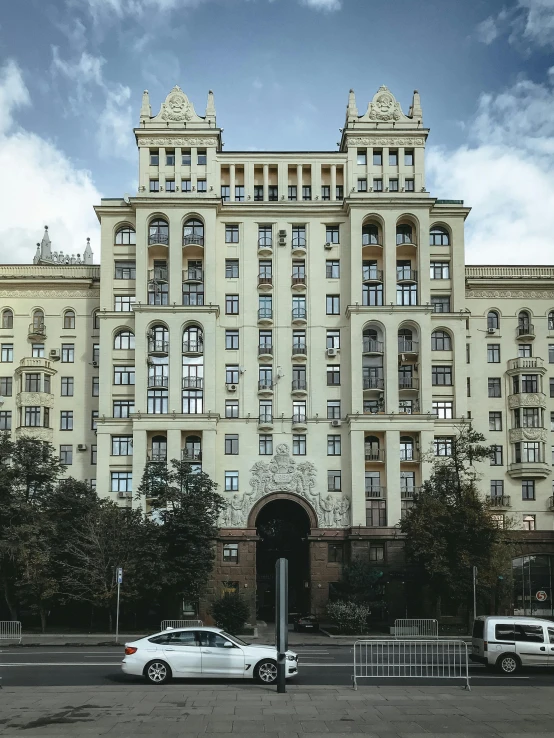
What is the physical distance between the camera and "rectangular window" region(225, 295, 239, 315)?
6000cm

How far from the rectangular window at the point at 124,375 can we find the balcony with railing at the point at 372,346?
15.8 m

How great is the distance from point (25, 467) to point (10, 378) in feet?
52.8

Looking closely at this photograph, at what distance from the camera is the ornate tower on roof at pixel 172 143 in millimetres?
60594

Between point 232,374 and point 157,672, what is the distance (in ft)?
120

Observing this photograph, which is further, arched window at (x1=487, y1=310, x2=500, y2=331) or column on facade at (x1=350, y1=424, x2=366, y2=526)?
arched window at (x1=487, y1=310, x2=500, y2=331)

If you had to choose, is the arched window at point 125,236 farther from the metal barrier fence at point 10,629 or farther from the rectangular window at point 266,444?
the metal barrier fence at point 10,629

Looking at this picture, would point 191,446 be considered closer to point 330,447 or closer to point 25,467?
point 330,447

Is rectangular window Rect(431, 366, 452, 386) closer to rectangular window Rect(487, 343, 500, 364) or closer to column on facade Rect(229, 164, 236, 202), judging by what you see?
rectangular window Rect(487, 343, 500, 364)

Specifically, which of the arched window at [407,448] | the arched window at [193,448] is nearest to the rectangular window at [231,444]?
the arched window at [193,448]

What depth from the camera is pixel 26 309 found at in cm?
6238

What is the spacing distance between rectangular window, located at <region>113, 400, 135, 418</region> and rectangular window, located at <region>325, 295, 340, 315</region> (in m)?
14.9

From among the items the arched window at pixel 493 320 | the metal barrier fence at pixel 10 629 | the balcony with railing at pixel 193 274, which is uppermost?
the balcony with railing at pixel 193 274

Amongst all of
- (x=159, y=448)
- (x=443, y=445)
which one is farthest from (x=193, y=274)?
(x=443, y=445)

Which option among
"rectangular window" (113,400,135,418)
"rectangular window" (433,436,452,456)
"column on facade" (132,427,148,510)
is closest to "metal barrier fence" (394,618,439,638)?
"rectangular window" (433,436,452,456)
